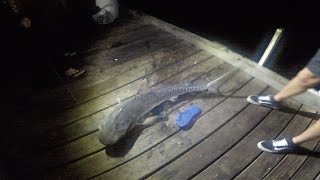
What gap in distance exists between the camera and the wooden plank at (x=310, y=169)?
3.02m

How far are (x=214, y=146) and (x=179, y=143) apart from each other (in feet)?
1.31

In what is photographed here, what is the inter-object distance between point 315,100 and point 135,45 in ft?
9.61

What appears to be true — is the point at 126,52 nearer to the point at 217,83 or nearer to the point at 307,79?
the point at 217,83

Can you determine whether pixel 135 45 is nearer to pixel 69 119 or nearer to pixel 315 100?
pixel 69 119

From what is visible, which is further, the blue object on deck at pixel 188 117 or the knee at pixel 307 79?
the blue object on deck at pixel 188 117

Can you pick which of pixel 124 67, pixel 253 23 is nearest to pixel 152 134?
pixel 124 67

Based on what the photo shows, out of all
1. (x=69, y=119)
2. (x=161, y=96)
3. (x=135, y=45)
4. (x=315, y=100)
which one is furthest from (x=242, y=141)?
(x=135, y=45)

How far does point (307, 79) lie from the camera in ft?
10.7

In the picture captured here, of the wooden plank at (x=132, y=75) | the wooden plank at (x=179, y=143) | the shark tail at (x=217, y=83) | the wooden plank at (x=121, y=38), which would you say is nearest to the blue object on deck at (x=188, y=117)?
the wooden plank at (x=179, y=143)

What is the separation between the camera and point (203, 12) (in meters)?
8.30

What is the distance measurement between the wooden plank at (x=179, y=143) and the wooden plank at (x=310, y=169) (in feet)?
3.16

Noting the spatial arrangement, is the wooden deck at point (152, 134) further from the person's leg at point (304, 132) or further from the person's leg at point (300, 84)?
the person's leg at point (300, 84)

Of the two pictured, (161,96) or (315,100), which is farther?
(315,100)

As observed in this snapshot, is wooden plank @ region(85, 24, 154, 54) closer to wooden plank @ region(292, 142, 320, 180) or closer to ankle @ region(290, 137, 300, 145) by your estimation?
ankle @ region(290, 137, 300, 145)
